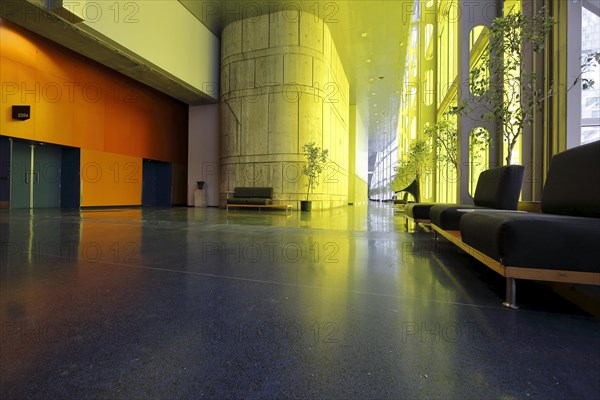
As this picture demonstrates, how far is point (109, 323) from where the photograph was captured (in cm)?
136

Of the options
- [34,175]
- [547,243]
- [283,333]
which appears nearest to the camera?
[283,333]

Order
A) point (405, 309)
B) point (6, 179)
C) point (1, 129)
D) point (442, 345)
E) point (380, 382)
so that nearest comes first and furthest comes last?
point (380, 382) < point (442, 345) < point (405, 309) < point (1, 129) < point (6, 179)

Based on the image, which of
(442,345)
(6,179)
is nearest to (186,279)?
(442,345)

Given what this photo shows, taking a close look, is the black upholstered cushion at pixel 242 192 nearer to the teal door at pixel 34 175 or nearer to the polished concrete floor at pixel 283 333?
the teal door at pixel 34 175

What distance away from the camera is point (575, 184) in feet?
6.99

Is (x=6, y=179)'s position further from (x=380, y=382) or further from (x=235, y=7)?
(x=380, y=382)

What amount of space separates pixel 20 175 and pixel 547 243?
13407 mm

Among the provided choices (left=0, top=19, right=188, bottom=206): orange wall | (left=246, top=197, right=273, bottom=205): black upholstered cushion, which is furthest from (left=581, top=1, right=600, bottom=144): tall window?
(left=0, top=19, right=188, bottom=206): orange wall

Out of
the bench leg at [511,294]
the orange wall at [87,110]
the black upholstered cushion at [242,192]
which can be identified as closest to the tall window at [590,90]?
the bench leg at [511,294]

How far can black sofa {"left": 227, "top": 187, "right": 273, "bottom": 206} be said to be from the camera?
10.6 metres

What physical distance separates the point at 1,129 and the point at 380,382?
11899mm

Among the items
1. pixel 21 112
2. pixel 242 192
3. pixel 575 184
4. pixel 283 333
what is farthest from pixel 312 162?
pixel 283 333

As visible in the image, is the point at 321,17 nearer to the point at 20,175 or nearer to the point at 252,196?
the point at 252,196

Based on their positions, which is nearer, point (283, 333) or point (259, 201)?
point (283, 333)
